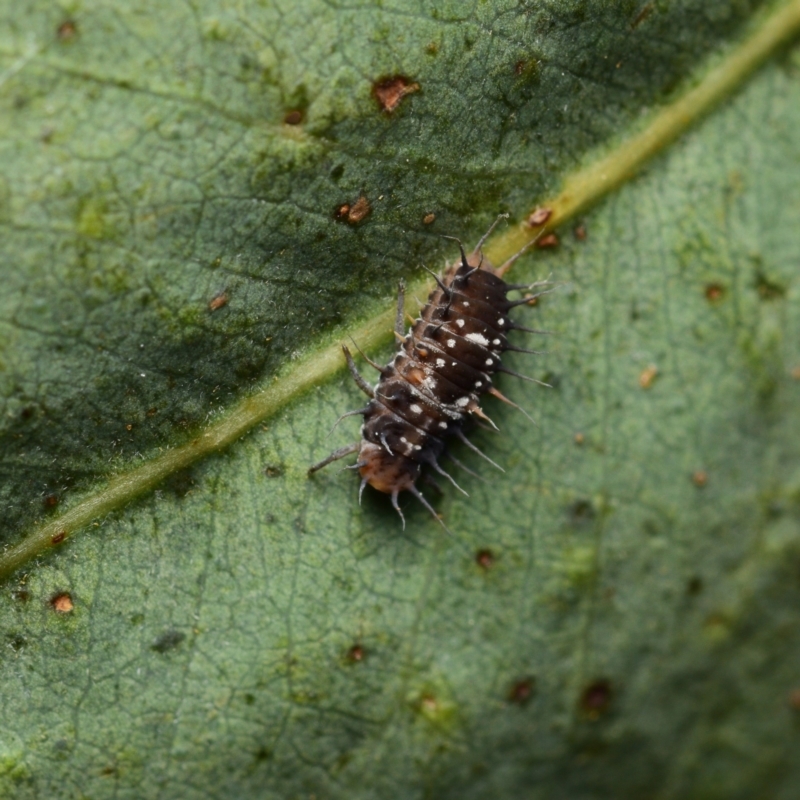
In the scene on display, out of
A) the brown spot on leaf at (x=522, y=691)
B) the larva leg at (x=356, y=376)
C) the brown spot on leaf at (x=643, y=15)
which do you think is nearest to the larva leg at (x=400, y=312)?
the larva leg at (x=356, y=376)

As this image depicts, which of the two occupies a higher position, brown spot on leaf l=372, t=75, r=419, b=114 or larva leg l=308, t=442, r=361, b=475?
brown spot on leaf l=372, t=75, r=419, b=114

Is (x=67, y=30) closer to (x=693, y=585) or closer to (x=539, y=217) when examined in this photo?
(x=539, y=217)

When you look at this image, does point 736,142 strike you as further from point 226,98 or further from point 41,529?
point 41,529

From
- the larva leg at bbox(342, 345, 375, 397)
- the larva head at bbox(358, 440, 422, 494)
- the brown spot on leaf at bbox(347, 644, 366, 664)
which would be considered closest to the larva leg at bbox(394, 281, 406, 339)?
the larva leg at bbox(342, 345, 375, 397)

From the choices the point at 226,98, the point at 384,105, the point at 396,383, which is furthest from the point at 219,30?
the point at 396,383

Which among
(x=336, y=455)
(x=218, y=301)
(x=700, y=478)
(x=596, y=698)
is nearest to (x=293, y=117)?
(x=218, y=301)

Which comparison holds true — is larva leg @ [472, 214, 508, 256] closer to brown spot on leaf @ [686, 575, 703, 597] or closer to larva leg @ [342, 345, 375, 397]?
larva leg @ [342, 345, 375, 397]
